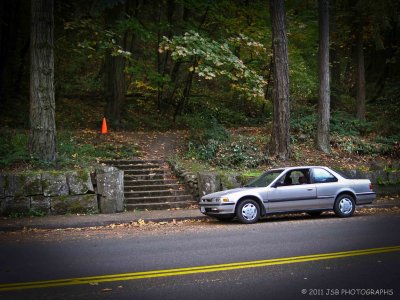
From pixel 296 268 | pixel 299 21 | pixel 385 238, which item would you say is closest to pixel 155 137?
pixel 299 21

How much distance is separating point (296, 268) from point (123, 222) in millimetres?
6716

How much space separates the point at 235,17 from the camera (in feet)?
84.3

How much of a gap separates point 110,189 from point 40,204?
6.90 feet

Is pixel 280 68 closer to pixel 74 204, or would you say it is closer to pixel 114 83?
pixel 114 83

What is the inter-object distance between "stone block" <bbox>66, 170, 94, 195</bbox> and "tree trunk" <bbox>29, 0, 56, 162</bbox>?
1.43 metres

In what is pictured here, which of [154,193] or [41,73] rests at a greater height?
[41,73]

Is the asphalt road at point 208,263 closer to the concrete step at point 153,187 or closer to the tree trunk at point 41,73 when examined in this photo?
the concrete step at point 153,187

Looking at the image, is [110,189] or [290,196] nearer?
[290,196]

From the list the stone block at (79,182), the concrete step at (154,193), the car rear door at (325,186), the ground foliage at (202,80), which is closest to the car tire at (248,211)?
the car rear door at (325,186)

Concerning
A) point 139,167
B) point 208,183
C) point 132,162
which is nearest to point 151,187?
point 139,167

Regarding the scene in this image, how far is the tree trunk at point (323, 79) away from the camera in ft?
66.7

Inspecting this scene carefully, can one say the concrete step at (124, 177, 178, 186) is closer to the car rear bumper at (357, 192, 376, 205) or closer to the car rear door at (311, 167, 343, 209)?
the car rear door at (311, 167, 343, 209)

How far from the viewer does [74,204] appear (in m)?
14.1

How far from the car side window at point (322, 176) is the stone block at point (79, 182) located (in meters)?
6.74
